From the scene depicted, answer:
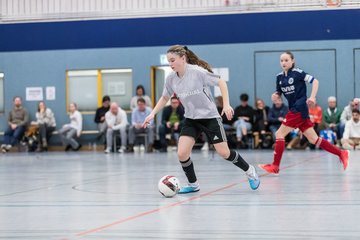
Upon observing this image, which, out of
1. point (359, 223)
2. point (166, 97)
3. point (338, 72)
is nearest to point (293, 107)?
point (166, 97)

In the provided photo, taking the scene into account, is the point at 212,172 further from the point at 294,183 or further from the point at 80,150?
the point at 80,150

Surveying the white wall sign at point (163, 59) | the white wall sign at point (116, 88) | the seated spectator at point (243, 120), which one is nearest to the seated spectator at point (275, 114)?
the seated spectator at point (243, 120)

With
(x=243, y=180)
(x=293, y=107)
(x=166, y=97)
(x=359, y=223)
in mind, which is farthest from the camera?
(x=293, y=107)

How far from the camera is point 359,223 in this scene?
19.3ft

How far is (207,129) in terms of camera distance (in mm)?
8617

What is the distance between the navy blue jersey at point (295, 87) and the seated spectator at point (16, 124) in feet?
47.4

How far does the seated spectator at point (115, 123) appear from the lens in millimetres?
22297

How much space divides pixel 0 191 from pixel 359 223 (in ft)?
16.6

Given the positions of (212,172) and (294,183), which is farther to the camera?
(212,172)

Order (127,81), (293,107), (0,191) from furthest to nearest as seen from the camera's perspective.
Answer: (127,81), (293,107), (0,191)

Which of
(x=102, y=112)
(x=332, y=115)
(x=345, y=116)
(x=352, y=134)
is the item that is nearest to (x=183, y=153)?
(x=352, y=134)

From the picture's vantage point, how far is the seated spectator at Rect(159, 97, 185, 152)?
22.1m

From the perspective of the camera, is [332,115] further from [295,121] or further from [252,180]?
[252,180]

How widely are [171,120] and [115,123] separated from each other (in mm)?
1680
